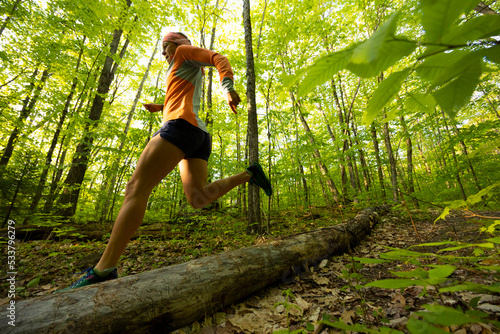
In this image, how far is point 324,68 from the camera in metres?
0.51

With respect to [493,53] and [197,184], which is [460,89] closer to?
[493,53]

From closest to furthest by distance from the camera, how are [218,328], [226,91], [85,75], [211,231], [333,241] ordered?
[218,328] → [226,91] → [333,241] → [211,231] → [85,75]

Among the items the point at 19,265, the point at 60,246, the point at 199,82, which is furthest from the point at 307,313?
the point at 60,246

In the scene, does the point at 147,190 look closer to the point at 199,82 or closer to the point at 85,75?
the point at 199,82

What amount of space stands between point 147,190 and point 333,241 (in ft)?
7.17

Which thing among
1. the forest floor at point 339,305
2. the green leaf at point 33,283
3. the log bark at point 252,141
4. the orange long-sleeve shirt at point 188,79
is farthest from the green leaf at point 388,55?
the log bark at point 252,141

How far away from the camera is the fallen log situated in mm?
997

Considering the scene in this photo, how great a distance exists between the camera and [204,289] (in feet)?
4.48

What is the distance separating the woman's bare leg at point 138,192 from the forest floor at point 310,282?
0.81 meters

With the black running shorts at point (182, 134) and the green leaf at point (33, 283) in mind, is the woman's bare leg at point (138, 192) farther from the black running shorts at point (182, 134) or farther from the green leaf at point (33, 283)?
the green leaf at point (33, 283)

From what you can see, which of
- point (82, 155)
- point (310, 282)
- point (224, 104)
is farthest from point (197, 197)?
point (224, 104)

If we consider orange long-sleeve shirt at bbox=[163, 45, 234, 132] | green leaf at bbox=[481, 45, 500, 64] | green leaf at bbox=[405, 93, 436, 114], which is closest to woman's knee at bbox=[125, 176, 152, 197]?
orange long-sleeve shirt at bbox=[163, 45, 234, 132]

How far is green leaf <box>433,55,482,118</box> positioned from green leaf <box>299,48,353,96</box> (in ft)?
0.80

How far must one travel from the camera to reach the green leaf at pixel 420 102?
0.63 m
